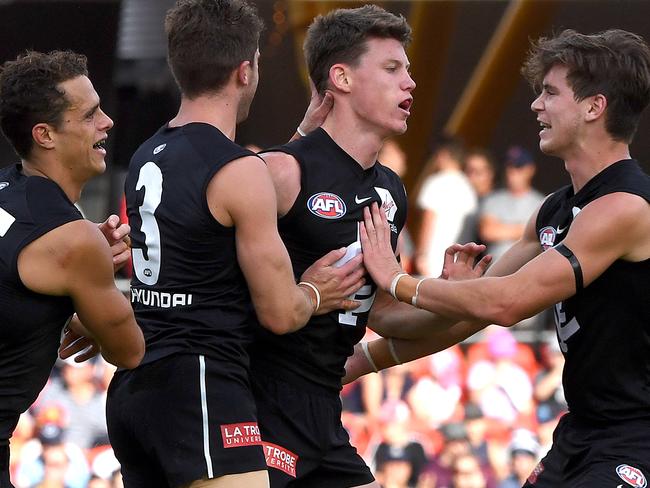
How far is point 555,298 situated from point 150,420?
1.74m

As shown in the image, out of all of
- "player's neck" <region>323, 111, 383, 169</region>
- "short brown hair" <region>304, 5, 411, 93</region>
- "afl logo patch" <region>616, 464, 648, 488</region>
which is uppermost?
"short brown hair" <region>304, 5, 411, 93</region>

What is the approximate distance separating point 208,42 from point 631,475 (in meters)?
2.44

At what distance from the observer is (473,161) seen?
35.6 feet

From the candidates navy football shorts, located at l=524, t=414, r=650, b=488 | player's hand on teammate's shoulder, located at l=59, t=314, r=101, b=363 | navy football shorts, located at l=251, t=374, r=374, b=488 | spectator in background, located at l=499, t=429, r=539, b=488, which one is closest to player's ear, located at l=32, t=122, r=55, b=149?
player's hand on teammate's shoulder, located at l=59, t=314, r=101, b=363

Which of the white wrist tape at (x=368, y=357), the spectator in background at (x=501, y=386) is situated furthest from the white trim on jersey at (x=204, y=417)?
the spectator in background at (x=501, y=386)

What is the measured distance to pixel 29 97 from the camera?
4344 mm

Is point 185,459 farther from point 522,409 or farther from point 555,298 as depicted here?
point 522,409

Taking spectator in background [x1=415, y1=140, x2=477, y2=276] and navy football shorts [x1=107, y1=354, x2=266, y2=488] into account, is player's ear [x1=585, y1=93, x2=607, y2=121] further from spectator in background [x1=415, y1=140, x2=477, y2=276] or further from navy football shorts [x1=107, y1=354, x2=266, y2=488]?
spectator in background [x1=415, y1=140, x2=477, y2=276]

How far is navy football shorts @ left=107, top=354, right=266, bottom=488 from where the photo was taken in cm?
431

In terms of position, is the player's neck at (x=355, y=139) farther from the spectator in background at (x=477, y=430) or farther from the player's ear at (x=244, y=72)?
the spectator in background at (x=477, y=430)

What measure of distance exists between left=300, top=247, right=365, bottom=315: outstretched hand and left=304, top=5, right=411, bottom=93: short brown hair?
87cm

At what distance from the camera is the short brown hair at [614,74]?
5055 mm

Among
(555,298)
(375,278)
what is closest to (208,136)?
(375,278)

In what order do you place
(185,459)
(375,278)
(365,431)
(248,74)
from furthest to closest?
(365,431) → (375,278) → (248,74) → (185,459)
